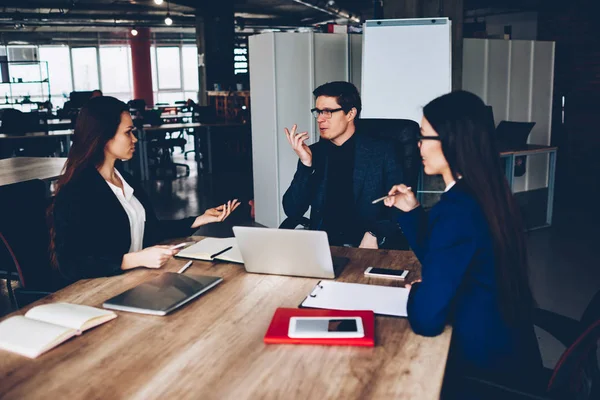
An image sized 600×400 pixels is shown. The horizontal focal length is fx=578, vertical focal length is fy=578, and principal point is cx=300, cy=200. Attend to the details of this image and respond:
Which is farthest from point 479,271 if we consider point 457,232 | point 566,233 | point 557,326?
point 566,233

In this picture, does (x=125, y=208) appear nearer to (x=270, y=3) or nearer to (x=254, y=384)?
(x=254, y=384)

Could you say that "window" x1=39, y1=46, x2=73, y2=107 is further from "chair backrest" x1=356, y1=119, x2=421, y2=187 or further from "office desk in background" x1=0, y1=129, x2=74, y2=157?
"chair backrest" x1=356, y1=119, x2=421, y2=187

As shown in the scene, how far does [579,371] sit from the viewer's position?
170cm

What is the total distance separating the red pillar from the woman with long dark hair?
17.1 m

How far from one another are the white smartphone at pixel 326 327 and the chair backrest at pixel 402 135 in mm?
1887

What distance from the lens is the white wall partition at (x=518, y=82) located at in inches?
305

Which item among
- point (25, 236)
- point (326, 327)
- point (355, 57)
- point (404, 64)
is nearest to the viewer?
point (326, 327)

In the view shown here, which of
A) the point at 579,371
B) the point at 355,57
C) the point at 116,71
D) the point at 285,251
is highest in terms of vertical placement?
the point at 116,71

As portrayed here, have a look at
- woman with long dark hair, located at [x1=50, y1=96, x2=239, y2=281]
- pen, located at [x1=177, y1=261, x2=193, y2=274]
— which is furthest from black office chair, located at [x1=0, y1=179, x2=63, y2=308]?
pen, located at [x1=177, y1=261, x2=193, y2=274]

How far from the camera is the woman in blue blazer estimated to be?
1.67m

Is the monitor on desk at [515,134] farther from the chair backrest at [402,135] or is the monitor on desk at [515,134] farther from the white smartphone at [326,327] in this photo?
the white smartphone at [326,327]

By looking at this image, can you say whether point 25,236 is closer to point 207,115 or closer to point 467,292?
point 467,292

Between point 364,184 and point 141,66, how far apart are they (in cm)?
1704

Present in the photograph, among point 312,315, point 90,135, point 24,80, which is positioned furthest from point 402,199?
point 24,80
